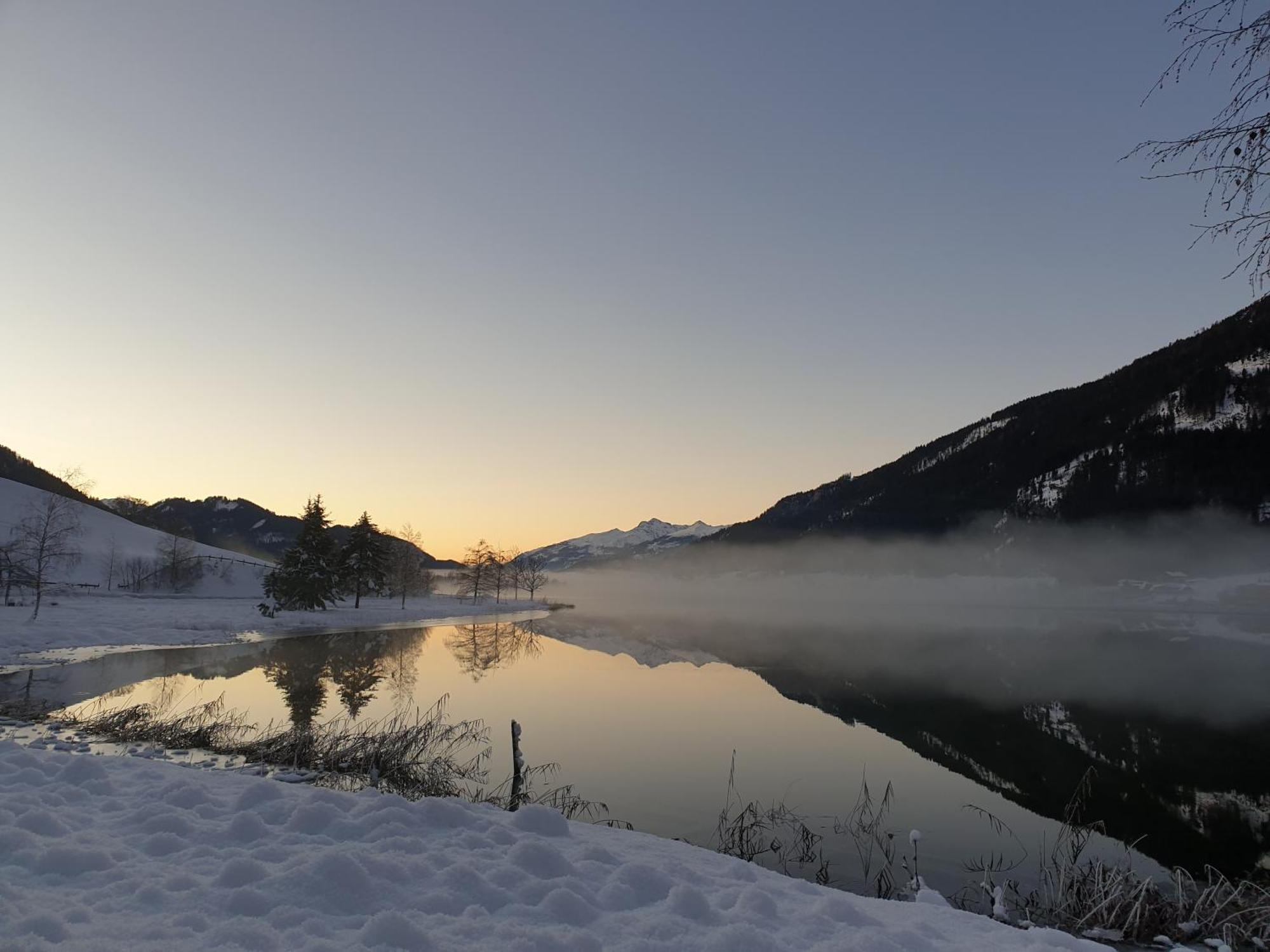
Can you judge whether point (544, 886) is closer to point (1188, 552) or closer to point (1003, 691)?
point (1003, 691)

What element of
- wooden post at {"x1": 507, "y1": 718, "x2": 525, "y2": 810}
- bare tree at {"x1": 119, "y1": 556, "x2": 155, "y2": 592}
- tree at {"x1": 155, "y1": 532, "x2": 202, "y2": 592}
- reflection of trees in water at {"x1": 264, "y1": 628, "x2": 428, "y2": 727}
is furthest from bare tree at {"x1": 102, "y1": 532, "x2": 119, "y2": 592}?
wooden post at {"x1": 507, "y1": 718, "x2": 525, "y2": 810}

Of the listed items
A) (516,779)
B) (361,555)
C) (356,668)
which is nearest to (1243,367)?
(361,555)

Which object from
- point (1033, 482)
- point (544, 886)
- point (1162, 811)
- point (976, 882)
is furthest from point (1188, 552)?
Answer: point (544, 886)

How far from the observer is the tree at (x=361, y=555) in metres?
71.4

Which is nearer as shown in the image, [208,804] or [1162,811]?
[208,804]

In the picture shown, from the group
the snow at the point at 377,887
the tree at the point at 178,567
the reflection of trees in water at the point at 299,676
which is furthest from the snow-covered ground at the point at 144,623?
the snow at the point at 377,887

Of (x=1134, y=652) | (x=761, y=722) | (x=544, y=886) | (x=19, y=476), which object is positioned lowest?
(x=1134, y=652)

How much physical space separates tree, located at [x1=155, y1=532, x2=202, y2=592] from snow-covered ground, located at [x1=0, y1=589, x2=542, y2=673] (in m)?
23.4

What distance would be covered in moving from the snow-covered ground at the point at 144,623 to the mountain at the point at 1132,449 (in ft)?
402

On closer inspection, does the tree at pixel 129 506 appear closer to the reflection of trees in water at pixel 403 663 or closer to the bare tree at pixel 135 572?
the bare tree at pixel 135 572

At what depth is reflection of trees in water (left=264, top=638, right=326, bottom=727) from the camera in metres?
20.9

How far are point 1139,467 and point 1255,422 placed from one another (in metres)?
19.4

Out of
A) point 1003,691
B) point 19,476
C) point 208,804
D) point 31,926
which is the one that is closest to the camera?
point 31,926

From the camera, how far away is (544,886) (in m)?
5.81
